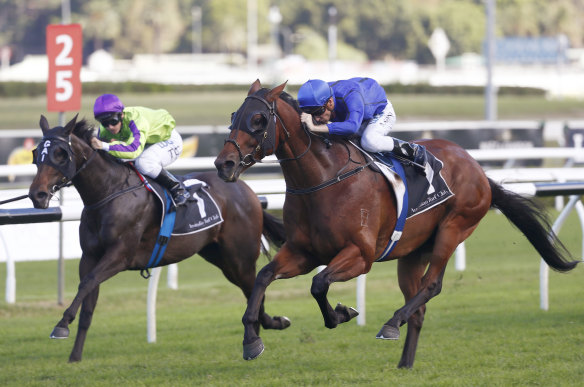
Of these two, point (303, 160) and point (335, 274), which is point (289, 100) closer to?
point (303, 160)

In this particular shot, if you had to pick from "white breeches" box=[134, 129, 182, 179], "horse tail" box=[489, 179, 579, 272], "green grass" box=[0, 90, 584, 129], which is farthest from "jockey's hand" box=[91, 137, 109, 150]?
"green grass" box=[0, 90, 584, 129]

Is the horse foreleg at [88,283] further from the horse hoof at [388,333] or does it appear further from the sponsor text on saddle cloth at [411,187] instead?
the horse hoof at [388,333]

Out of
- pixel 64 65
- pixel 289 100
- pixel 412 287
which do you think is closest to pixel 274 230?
pixel 412 287

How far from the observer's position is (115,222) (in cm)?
529

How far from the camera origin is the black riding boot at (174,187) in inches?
223

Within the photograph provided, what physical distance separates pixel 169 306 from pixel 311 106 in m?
3.26

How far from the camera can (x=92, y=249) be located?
5293mm

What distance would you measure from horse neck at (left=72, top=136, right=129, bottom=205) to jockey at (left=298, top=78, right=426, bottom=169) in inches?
53.3

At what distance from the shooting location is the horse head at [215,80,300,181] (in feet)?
13.3

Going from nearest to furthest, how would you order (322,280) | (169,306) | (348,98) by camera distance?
(322,280) → (348,98) → (169,306)

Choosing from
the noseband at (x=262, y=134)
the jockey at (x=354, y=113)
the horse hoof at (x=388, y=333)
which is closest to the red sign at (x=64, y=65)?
the jockey at (x=354, y=113)

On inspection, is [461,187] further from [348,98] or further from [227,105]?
[227,105]

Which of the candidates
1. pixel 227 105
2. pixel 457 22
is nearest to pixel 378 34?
pixel 457 22

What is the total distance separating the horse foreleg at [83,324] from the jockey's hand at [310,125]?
1.70m
